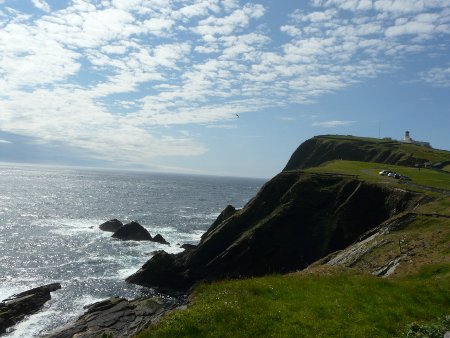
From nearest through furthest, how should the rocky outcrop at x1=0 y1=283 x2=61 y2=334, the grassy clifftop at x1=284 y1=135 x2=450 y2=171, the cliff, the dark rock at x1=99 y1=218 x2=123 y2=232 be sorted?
the rocky outcrop at x1=0 y1=283 x2=61 y2=334 → the cliff → the dark rock at x1=99 y1=218 x2=123 y2=232 → the grassy clifftop at x1=284 y1=135 x2=450 y2=171

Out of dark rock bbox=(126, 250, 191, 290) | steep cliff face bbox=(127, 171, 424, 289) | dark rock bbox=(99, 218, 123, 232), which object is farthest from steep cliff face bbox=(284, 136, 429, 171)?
dark rock bbox=(126, 250, 191, 290)

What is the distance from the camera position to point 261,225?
63.4 meters

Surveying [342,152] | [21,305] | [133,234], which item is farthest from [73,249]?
[342,152]

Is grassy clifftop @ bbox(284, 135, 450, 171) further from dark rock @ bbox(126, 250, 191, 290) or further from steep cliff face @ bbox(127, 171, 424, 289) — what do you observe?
dark rock @ bbox(126, 250, 191, 290)

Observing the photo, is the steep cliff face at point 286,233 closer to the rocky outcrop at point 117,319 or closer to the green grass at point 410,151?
the rocky outcrop at point 117,319

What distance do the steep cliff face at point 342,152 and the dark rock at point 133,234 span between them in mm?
65474

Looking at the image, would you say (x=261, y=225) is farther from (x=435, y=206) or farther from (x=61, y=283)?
(x=61, y=283)

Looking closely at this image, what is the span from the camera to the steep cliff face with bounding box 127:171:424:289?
58.4 metres

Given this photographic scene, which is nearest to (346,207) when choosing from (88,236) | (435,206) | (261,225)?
(261,225)

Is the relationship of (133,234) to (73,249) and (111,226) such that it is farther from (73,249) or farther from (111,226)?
(73,249)

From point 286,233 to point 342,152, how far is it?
271 feet

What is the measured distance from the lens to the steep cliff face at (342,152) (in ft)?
410

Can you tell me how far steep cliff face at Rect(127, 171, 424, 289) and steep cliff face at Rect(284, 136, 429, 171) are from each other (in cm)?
6173

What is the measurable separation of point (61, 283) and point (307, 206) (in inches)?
1517
